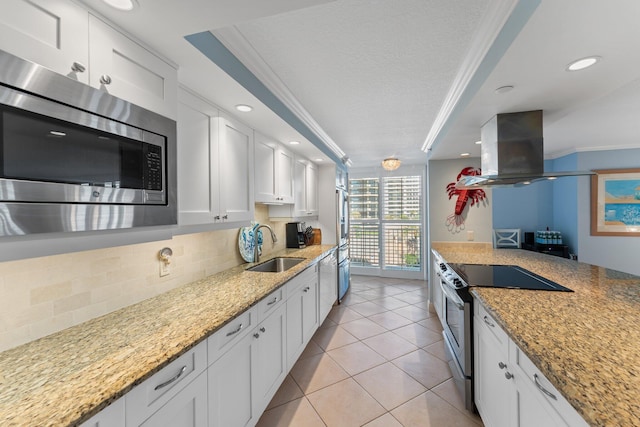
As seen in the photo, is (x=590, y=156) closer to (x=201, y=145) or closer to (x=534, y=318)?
(x=534, y=318)

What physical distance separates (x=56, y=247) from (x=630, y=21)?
2.30 meters

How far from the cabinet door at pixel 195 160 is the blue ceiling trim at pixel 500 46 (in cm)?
169

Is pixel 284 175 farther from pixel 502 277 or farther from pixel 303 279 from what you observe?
pixel 502 277

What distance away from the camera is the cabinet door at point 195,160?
149 cm

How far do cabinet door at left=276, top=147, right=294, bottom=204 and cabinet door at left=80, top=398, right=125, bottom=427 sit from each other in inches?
82.5

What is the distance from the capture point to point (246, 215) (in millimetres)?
2113

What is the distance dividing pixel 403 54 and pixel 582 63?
927mm

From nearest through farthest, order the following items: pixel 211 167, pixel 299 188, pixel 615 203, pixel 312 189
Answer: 1. pixel 211 167
2. pixel 299 188
3. pixel 312 189
4. pixel 615 203

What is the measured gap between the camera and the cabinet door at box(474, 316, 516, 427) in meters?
1.37

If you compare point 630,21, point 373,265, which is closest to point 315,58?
point 630,21

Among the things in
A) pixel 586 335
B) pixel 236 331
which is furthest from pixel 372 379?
pixel 586 335

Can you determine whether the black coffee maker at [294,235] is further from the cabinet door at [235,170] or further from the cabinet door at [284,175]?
the cabinet door at [235,170]

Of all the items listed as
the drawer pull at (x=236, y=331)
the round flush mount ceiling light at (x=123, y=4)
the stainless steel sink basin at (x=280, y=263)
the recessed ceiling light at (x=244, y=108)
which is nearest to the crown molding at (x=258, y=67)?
the recessed ceiling light at (x=244, y=108)

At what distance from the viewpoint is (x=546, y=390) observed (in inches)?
38.9
